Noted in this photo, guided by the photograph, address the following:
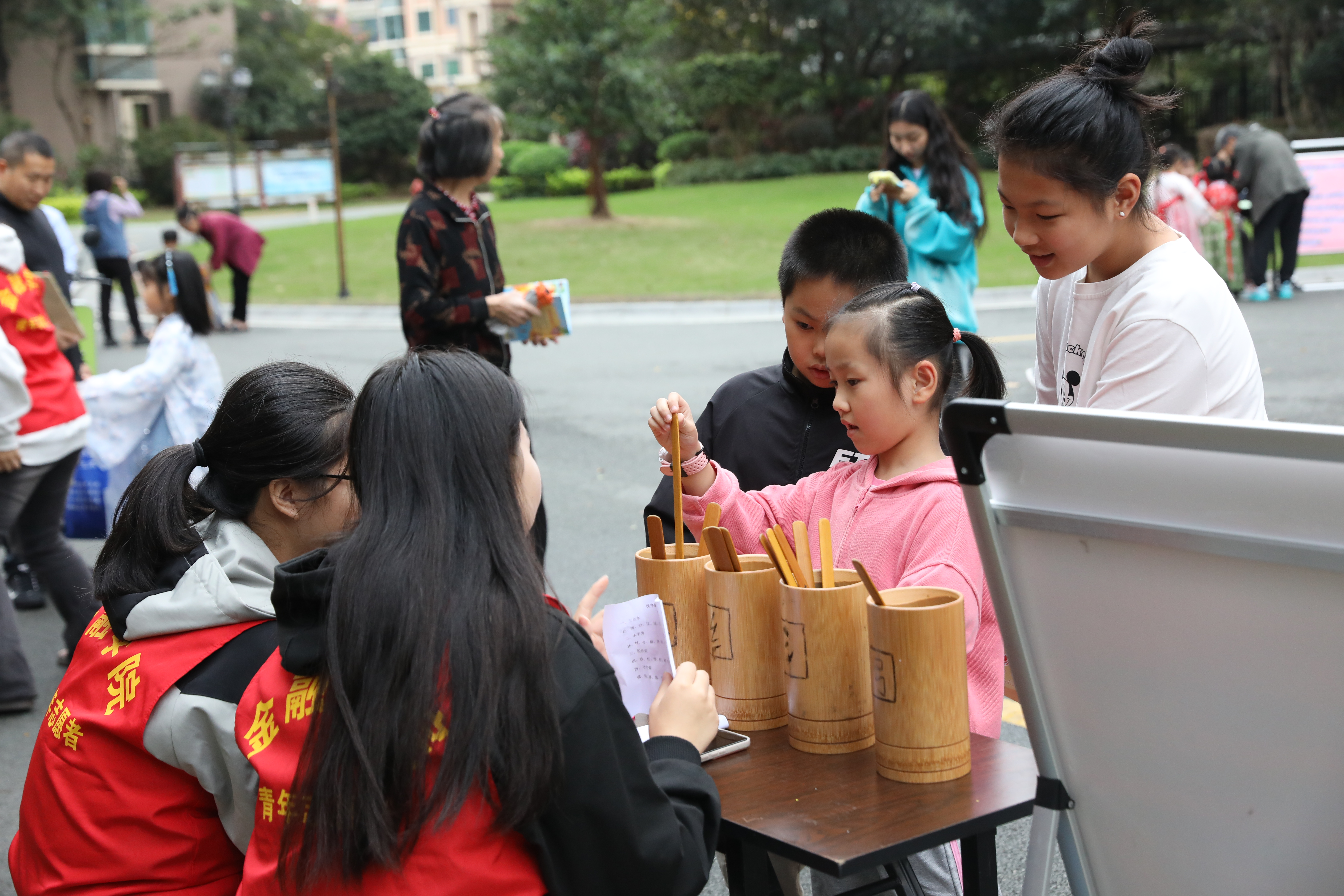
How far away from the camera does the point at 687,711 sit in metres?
1.80

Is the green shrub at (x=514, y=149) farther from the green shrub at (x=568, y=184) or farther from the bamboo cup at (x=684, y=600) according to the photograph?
the bamboo cup at (x=684, y=600)

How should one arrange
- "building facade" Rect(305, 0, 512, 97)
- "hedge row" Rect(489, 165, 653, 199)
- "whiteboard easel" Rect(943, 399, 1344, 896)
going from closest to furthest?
1. "whiteboard easel" Rect(943, 399, 1344, 896)
2. "hedge row" Rect(489, 165, 653, 199)
3. "building facade" Rect(305, 0, 512, 97)

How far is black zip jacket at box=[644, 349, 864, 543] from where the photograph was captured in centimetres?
275

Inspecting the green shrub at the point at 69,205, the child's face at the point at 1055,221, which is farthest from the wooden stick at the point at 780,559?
the green shrub at the point at 69,205

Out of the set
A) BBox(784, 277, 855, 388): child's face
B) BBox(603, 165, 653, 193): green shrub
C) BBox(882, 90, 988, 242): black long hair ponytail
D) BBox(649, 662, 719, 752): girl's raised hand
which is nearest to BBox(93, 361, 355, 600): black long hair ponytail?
BBox(649, 662, 719, 752): girl's raised hand

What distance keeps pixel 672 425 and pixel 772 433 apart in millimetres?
634

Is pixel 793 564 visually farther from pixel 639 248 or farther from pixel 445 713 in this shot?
pixel 639 248

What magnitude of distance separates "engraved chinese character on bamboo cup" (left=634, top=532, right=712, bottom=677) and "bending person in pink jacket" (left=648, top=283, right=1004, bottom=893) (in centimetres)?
27

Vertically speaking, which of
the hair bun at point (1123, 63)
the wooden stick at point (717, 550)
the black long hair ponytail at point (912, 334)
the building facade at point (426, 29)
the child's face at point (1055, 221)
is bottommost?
the wooden stick at point (717, 550)

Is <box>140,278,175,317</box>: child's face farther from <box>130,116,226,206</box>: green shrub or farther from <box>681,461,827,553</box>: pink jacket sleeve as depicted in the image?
<box>130,116,226,206</box>: green shrub

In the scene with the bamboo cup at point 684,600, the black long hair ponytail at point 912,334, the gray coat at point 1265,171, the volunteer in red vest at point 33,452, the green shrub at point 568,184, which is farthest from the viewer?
the green shrub at point 568,184

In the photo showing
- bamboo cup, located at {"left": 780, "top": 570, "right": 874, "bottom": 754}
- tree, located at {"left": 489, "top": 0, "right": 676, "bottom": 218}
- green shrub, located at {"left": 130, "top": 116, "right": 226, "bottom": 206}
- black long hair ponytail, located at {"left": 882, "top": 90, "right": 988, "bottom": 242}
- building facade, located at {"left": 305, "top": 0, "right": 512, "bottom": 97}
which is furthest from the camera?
building facade, located at {"left": 305, "top": 0, "right": 512, "bottom": 97}

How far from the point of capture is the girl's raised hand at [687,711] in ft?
5.85

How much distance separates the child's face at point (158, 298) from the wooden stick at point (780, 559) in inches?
175
